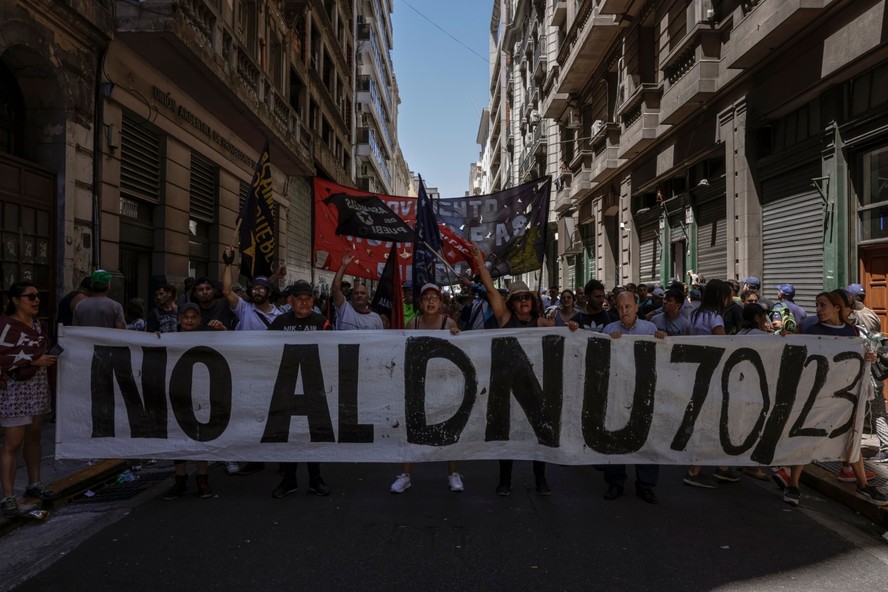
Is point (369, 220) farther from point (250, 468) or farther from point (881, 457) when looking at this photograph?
point (881, 457)

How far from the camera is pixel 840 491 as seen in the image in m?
5.43

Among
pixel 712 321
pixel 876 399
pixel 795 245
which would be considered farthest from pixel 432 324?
pixel 795 245

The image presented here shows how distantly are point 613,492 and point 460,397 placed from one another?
1.41 metres

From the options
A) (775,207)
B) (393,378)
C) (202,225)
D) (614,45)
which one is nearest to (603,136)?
(614,45)

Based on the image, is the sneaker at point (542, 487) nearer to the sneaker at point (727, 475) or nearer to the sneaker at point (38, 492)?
the sneaker at point (727, 475)

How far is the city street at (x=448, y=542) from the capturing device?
148 inches

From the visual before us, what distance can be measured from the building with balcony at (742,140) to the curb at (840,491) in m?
4.10

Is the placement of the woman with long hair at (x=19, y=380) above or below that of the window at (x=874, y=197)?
below

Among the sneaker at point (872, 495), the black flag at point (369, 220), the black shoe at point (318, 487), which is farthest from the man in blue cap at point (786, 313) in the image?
the black shoe at point (318, 487)

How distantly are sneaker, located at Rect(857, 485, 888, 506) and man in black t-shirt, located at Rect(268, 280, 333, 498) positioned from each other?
4.11m

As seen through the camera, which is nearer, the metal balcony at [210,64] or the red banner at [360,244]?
the red banner at [360,244]

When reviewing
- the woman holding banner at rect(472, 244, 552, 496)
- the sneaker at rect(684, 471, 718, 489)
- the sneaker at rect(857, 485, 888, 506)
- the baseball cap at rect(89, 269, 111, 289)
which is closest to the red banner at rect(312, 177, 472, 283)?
the baseball cap at rect(89, 269, 111, 289)

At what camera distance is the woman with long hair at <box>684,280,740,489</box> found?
5.95 meters

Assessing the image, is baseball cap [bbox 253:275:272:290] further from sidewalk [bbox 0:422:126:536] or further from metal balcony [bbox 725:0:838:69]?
metal balcony [bbox 725:0:838:69]
